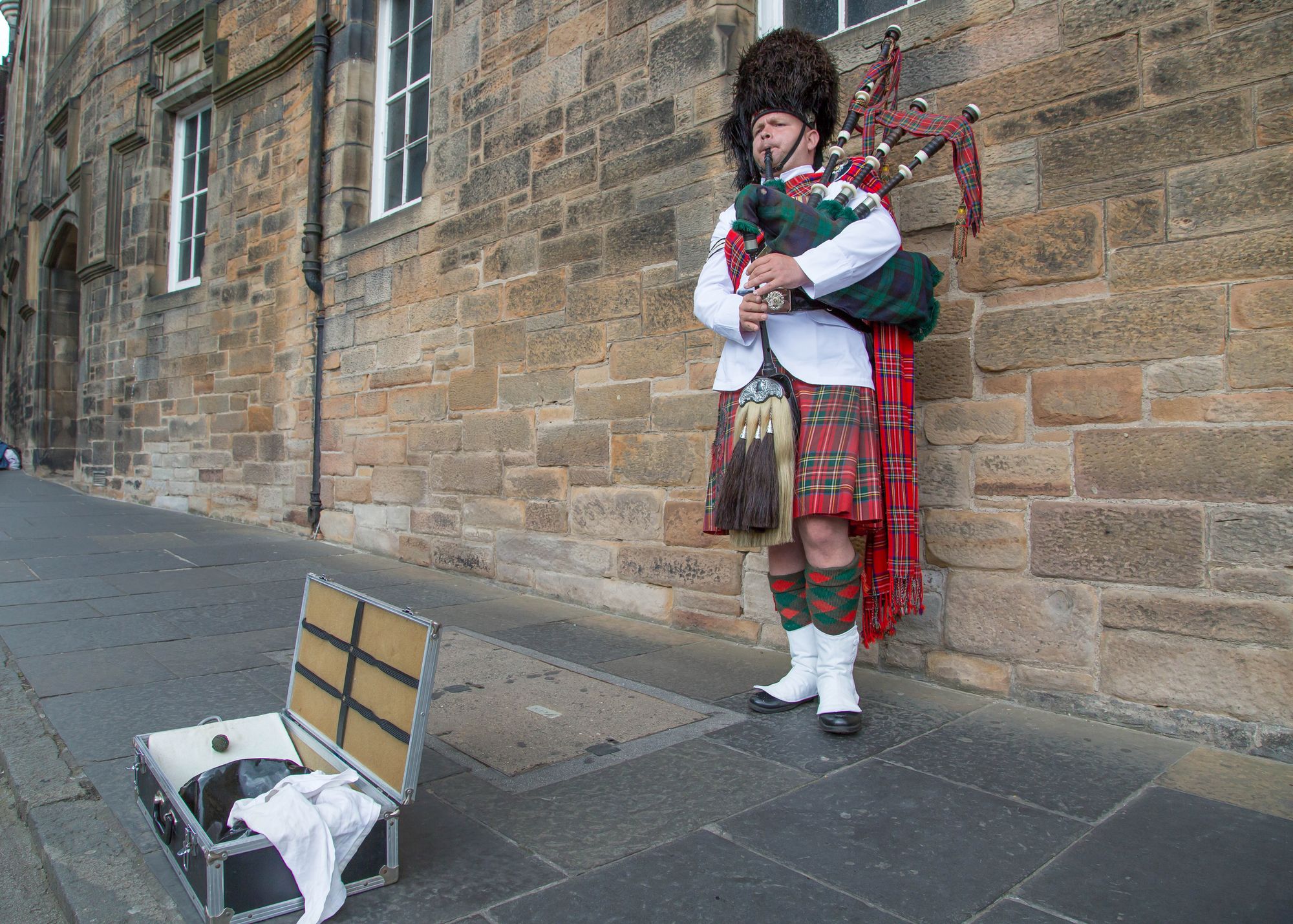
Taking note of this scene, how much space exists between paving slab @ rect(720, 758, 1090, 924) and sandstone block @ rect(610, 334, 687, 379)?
7.67ft

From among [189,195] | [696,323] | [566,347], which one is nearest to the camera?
[696,323]

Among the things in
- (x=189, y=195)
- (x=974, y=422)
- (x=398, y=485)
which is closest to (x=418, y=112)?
(x=398, y=485)

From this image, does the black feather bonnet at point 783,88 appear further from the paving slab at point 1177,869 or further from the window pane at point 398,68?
the window pane at point 398,68

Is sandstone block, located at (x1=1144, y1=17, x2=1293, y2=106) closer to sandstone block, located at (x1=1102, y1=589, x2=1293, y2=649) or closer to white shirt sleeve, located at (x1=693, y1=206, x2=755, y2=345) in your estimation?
white shirt sleeve, located at (x1=693, y1=206, x2=755, y2=345)

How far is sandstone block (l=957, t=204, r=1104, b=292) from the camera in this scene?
3.00 m

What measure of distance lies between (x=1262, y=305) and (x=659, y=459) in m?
2.51

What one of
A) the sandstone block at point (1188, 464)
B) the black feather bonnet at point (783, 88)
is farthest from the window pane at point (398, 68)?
the sandstone block at point (1188, 464)

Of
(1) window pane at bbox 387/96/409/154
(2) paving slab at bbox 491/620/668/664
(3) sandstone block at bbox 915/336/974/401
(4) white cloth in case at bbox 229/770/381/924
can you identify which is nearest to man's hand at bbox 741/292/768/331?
(3) sandstone block at bbox 915/336/974/401

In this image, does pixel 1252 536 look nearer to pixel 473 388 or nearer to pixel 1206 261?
pixel 1206 261

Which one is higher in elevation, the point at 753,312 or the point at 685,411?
the point at 753,312

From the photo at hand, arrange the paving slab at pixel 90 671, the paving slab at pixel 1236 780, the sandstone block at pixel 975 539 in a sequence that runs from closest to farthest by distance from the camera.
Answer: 1. the paving slab at pixel 1236 780
2. the sandstone block at pixel 975 539
3. the paving slab at pixel 90 671

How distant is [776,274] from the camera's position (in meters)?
2.67

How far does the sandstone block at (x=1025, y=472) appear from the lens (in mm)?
3025

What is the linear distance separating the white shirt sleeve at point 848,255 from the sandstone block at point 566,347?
2.20 metres
